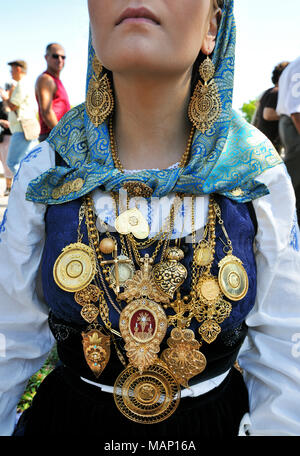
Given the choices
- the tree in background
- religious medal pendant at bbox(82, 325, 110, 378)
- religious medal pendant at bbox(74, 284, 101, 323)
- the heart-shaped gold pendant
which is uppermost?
the tree in background

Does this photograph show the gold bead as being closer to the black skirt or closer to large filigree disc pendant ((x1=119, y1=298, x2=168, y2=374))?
large filigree disc pendant ((x1=119, y1=298, x2=168, y2=374))

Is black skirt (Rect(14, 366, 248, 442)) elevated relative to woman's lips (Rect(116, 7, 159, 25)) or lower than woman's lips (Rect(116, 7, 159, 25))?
lower

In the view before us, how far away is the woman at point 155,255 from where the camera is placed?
41.8 inches

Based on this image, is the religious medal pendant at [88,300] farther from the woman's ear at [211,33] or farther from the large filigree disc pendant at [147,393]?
the woman's ear at [211,33]

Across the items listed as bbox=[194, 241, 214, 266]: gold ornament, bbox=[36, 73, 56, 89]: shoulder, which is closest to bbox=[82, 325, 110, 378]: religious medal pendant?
bbox=[194, 241, 214, 266]: gold ornament

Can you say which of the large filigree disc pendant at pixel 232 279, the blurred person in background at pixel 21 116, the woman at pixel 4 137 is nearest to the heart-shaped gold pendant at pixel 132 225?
the large filigree disc pendant at pixel 232 279

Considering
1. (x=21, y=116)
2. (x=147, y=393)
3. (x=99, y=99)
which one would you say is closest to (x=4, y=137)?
(x=21, y=116)

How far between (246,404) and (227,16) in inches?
48.6

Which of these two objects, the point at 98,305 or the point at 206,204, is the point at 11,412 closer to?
the point at 98,305

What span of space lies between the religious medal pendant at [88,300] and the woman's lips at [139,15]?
70 cm

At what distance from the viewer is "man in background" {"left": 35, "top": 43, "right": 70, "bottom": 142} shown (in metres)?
4.11

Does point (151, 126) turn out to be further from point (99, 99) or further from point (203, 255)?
point (203, 255)

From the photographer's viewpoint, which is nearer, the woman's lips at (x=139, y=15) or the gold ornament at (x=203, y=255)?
the woman's lips at (x=139, y=15)

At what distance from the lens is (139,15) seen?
38.6 inches
